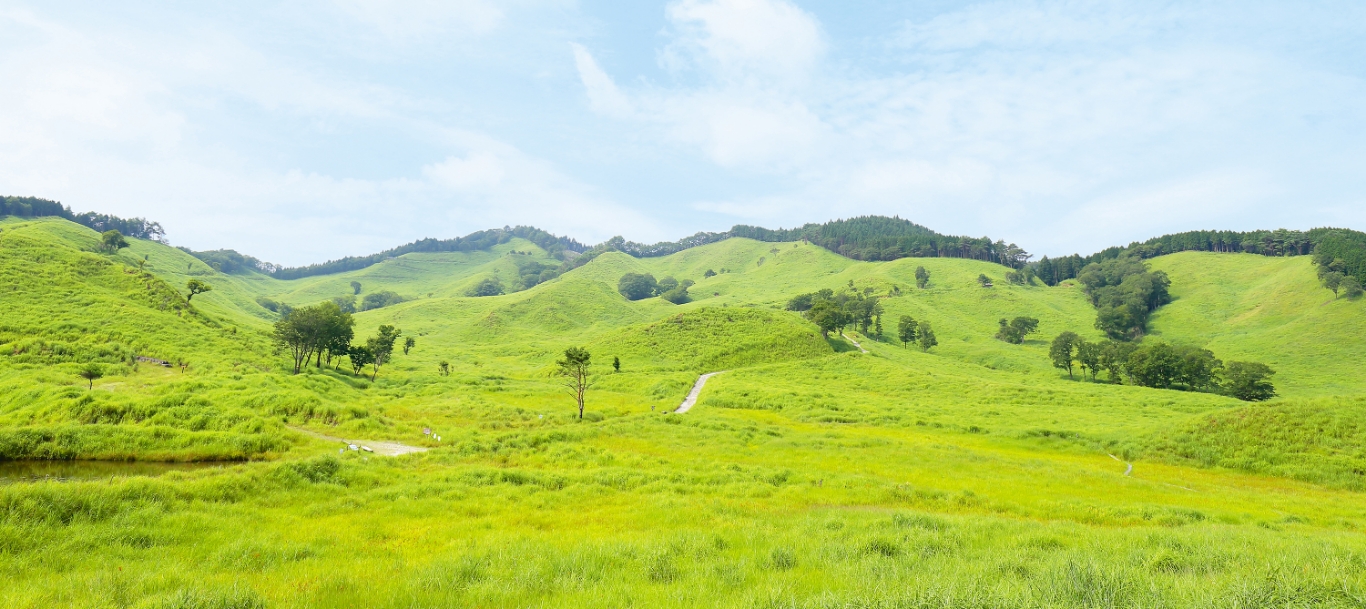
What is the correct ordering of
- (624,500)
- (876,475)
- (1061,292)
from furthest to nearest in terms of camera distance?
(1061,292) < (876,475) < (624,500)

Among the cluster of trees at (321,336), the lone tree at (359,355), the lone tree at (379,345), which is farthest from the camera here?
the lone tree at (379,345)

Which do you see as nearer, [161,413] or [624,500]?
[624,500]

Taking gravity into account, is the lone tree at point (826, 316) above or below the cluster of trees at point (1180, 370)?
above

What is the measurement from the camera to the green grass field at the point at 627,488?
8.95 metres

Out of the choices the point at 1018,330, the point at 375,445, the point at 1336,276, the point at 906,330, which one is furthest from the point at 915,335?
the point at 375,445

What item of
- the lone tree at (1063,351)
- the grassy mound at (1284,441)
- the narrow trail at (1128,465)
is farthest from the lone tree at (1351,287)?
the narrow trail at (1128,465)

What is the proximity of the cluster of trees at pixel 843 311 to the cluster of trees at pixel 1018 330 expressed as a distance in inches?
1248

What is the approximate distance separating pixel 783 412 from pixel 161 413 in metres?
49.6

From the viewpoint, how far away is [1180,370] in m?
87.2

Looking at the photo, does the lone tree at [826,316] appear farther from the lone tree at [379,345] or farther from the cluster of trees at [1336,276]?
the cluster of trees at [1336,276]

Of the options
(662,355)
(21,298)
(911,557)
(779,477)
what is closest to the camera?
(911,557)

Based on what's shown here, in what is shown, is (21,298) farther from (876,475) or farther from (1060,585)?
(1060,585)

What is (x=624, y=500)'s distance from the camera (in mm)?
20328

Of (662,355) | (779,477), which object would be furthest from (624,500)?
(662,355)
